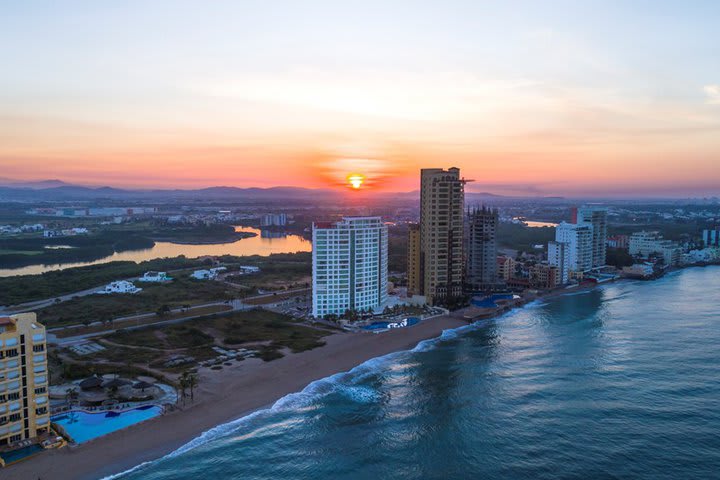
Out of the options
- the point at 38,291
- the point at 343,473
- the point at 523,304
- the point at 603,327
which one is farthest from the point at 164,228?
the point at 343,473

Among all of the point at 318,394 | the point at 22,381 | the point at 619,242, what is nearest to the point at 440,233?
the point at 318,394

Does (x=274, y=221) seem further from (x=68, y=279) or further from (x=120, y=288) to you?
(x=120, y=288)

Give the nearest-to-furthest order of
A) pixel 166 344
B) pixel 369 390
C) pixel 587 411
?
1. pixel 587 411
2. pixel 369 390
3. pixel 166 344

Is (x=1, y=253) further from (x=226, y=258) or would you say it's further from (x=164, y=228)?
(x=164, y=228)

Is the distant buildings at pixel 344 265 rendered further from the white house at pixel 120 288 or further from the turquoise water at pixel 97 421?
the white house at pixel 120 288

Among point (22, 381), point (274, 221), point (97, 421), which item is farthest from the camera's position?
point (274, 221)

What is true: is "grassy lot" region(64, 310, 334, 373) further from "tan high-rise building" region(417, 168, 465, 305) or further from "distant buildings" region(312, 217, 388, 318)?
"tan high-rise building" region(417, 168, 465, 305)
